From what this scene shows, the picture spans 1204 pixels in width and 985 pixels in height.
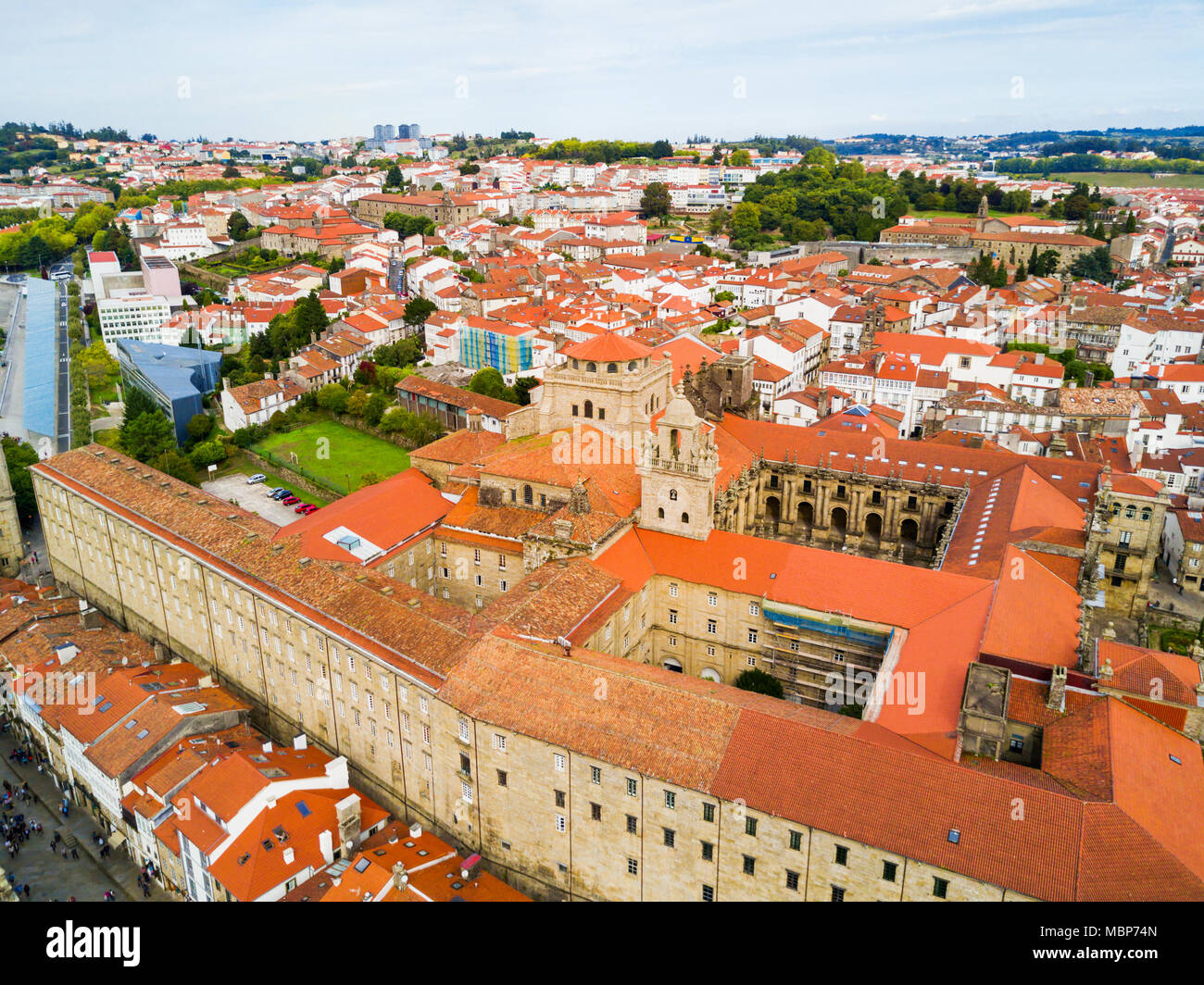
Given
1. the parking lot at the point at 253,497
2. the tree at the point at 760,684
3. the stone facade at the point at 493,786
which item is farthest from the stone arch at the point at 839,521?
the parking lot at the point at 253,497

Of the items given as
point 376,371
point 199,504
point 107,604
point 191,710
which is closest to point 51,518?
point 107,604

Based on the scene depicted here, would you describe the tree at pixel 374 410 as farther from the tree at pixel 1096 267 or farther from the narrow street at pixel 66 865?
the tree at pixel 1096 267

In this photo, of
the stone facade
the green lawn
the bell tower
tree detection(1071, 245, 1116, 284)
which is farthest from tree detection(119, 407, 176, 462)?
tree detection(1071, 245, 1116, 284)

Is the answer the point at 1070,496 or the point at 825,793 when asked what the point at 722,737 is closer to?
the point at 825,793

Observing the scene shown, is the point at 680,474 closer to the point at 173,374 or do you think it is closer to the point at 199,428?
the point at 199,428

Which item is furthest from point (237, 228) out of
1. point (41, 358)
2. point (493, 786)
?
point (493, 786)

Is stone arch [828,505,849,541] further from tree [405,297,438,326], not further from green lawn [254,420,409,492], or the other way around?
tree [405,297,438,326]
